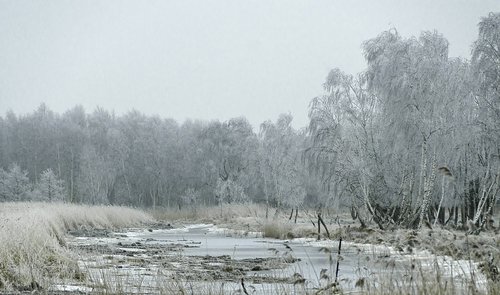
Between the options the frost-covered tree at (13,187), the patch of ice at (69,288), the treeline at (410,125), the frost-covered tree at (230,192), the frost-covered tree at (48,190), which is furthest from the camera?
the frost-covered tree at (13,187)

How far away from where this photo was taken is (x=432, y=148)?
24.7m

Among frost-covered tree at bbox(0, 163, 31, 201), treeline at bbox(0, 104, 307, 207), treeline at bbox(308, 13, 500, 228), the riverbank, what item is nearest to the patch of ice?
the riverbank

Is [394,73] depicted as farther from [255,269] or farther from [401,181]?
[255,269]

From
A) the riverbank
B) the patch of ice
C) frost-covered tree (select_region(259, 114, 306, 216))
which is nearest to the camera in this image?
the riverbank

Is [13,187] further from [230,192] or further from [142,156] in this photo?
[230,192]

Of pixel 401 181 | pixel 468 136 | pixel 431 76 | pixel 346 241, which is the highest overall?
pixel 431 76

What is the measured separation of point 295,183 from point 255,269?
133 feet

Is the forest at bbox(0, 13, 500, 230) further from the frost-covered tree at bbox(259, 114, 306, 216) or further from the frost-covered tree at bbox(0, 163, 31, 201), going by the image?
the frost-covered tree at bbox(0, 163, 31, 201)

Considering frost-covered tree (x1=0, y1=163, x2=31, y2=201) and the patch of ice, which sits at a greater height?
frost-covered tree (x1=0, y1=163, x2=31, y2=201)

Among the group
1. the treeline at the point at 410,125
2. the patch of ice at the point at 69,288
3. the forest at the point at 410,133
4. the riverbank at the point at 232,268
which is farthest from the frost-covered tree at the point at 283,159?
the patch of ice at the point at 69,288

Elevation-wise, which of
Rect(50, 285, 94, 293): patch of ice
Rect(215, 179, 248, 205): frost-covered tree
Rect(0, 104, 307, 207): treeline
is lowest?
Rect(50, 285, 94, 293): patch of ice

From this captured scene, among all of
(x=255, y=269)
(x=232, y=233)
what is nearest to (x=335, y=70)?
(x=232, y=233)

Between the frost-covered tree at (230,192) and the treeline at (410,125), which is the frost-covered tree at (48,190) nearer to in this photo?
the frost-covered tree at (230,192)

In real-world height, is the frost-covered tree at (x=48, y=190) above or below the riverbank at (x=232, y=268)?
above
